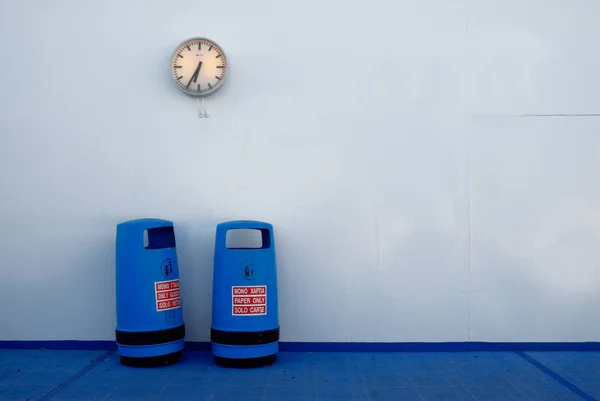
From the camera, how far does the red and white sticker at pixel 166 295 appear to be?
3.94 metres

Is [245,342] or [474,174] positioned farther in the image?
[474,174]

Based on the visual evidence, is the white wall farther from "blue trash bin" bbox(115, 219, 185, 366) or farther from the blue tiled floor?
"blue trash bin" bbox(115, 219, 185, 366)

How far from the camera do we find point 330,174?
4363 mm

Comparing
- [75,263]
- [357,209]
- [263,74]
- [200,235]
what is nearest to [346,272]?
[357,209]

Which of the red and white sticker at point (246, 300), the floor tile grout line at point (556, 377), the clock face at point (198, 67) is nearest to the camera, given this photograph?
the floor tile grout line at point (556, 377)

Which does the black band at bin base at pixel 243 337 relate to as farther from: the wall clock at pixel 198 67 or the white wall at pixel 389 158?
the wall clock at pixel 198 67

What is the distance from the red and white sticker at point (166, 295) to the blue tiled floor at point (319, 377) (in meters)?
0.46

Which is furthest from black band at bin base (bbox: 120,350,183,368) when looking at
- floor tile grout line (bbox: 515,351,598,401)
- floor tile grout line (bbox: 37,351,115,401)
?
floor tile grout line (bbox: 515,351,598,401)

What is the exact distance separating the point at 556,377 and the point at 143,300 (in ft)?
9.97

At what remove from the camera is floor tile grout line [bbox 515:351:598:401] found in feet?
11.3

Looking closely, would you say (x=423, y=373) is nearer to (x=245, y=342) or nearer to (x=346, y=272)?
(x=346, y=272)

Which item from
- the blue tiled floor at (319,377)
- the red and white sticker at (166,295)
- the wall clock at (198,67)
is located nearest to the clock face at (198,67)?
the wall clock at (198,67)

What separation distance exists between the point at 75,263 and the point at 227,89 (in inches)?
76.6

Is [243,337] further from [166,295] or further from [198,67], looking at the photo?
[198,67]
